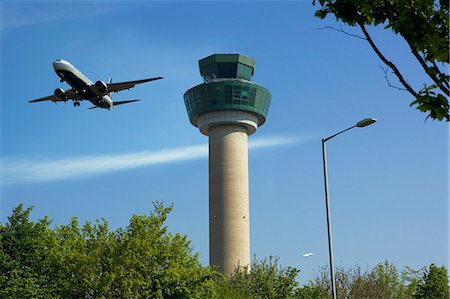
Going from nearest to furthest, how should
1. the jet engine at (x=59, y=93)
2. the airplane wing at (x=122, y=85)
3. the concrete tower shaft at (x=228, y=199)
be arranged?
the jet engine at (x=59, y=93) < the airplane wing at (x=122, y=85) < the concrete tower shaft at (x=228, y=199)

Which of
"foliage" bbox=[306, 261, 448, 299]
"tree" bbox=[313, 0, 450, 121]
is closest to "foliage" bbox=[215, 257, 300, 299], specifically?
"foliage" bbox=[306, 261, 448, 299]

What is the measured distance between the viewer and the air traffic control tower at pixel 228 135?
4311 inches

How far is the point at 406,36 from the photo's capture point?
12.8 meters

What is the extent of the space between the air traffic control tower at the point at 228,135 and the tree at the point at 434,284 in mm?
34391

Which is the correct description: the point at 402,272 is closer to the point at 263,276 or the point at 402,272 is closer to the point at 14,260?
the point at 263,276

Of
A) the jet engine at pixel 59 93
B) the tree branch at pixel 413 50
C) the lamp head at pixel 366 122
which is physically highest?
the jet engine at pixel 59 93

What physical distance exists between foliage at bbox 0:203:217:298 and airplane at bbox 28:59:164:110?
11.4 metres

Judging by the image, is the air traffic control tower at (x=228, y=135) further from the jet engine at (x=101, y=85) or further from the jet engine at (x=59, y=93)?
the jet engine at (x=59, y=93)

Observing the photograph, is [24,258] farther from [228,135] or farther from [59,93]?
[228,135]

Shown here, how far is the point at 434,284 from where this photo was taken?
77.8m

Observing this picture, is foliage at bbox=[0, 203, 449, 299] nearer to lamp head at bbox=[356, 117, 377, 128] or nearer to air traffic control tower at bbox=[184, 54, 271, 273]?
lamp head at bbox=[356, 117, 377, 128]

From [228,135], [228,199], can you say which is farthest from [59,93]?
[228,135]

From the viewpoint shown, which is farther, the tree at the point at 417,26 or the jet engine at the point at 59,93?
the jet engine at the point at 59,93

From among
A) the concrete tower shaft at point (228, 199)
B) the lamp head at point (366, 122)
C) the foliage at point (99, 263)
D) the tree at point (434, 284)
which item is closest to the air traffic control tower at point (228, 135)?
the concrete tower shaft at point (228, 199)
